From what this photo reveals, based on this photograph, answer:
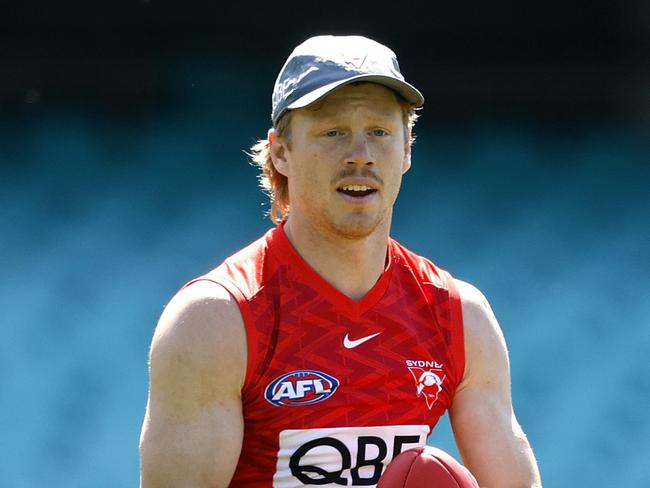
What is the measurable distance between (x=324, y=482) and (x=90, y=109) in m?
3.79

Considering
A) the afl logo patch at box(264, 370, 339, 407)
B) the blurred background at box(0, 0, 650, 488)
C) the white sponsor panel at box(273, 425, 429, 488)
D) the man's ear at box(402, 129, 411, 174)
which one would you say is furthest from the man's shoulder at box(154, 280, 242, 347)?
the blurred background at box(0, 0, 650, 488)

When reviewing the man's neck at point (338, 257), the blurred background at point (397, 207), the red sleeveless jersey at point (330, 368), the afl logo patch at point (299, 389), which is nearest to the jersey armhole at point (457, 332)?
the red sleeveless jersey at point (330, 368)

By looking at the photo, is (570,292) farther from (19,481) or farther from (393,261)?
(393,261)

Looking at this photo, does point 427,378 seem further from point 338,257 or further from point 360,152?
point 360,152

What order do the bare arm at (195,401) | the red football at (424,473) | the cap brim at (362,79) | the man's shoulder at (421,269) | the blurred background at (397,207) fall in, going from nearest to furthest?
the red football at (424,473) → the bare arm at (195,401) → the cap brim at (362,79) → the man's shoulder at (421,269) → the blurred background at (397,207)

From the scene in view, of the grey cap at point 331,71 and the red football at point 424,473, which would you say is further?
the grey cap at point 331,71

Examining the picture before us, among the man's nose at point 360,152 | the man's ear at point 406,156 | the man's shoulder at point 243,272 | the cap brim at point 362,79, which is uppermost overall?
the cap brim at point 362,79

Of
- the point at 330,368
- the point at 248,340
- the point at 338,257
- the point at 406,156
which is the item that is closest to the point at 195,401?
the point at 248,340

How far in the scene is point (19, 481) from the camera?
16.4 feet

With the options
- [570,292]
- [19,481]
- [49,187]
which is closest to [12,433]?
[19,481]

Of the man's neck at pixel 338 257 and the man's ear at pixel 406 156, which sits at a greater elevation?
the man's ear at pixel 406 156

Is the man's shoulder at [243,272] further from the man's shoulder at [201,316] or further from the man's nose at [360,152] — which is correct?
the man's nose at [360,152]

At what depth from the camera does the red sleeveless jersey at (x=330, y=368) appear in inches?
103

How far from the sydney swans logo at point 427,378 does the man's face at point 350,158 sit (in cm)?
31
